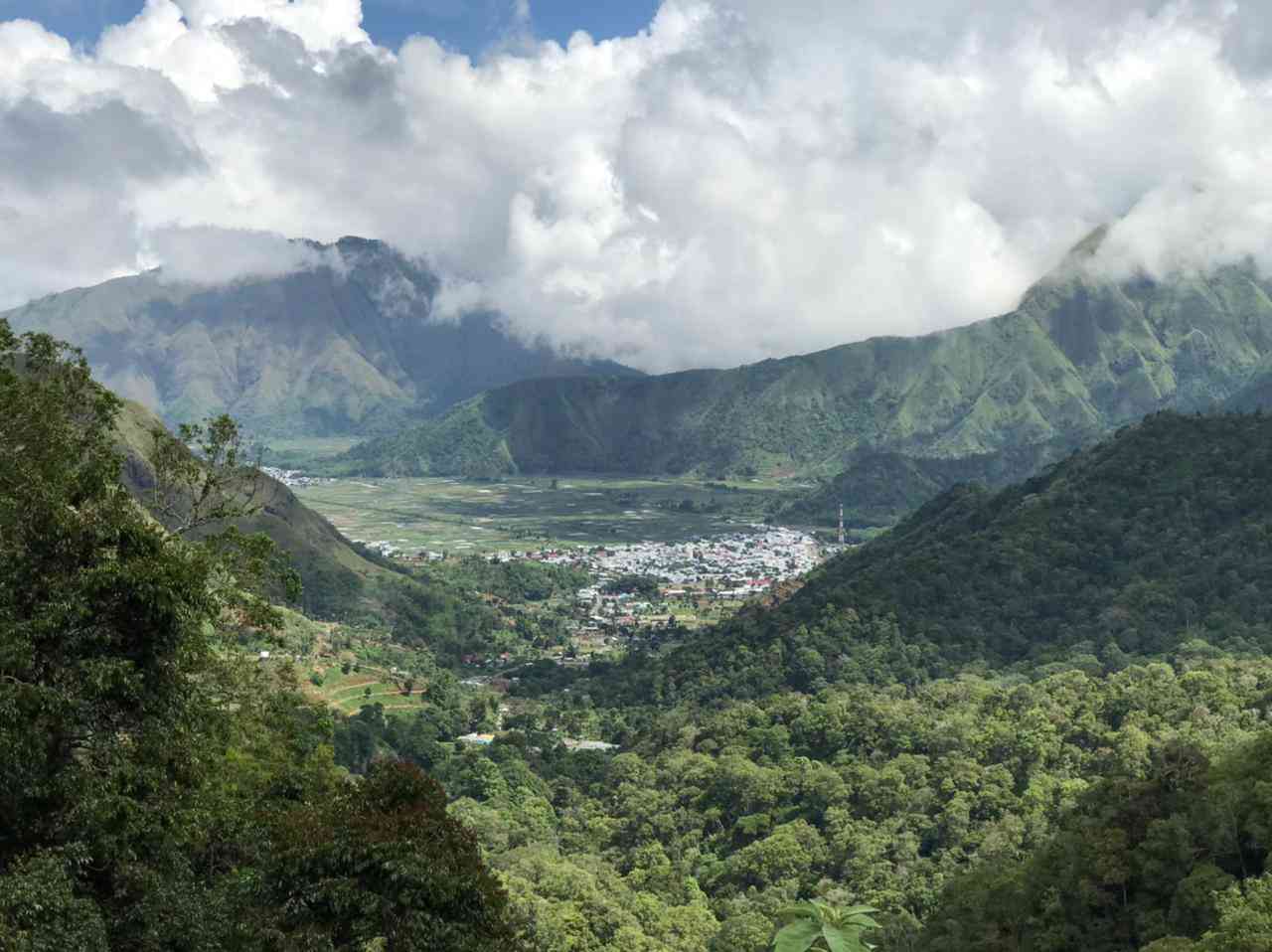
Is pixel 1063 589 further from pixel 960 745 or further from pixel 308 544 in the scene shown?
pixel 308 544

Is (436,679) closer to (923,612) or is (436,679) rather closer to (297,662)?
(297,662)

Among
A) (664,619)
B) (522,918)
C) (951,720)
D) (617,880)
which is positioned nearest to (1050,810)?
(951,720)

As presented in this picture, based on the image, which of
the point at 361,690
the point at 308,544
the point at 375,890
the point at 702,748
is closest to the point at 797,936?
the point at 375,890

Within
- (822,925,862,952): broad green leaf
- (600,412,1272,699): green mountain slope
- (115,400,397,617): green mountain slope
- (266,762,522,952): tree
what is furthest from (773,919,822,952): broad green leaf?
(115,400,397,617): green mountain slope

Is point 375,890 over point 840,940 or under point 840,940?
under

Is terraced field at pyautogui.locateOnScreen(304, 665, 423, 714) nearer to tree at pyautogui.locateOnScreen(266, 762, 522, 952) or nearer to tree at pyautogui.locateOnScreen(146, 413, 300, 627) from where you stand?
tree at pyautogui.locateOnScreen(146, 413, 300, 627)

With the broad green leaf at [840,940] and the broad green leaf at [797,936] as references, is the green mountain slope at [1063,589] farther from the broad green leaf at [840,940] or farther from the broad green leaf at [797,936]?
the broad green leaf at [840,940]
